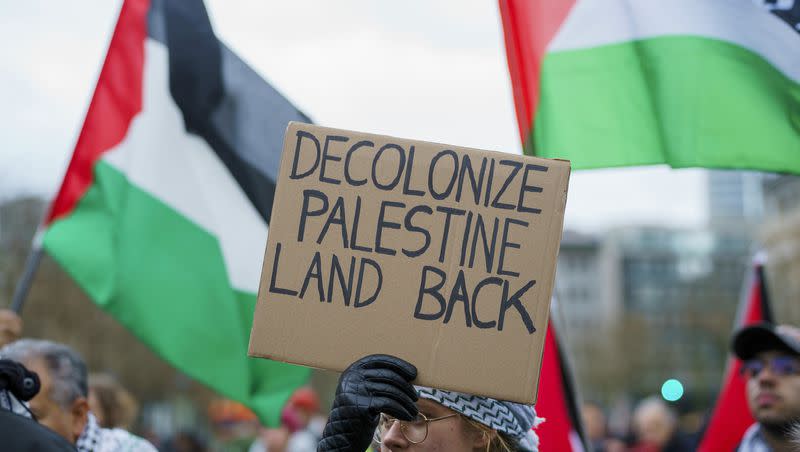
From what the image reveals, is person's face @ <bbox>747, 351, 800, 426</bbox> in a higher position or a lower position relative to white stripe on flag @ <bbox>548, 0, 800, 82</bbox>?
lower

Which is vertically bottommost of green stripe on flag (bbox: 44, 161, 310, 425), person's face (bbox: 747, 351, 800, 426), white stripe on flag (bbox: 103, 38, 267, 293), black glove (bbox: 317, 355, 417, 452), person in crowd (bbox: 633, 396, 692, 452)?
black glove (bbox: 317, 355, 417, 452)

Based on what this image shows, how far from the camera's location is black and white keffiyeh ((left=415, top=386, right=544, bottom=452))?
282 centimetres

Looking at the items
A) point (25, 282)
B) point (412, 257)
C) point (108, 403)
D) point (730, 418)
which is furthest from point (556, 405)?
point (25, 282)

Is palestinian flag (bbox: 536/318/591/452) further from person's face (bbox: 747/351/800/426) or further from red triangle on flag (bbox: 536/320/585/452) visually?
person's face (bbox: 747/351/800/426)

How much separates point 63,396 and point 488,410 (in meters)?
1.66

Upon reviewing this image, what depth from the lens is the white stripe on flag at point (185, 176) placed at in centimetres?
502

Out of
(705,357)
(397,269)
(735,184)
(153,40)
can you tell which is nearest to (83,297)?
(153,40)

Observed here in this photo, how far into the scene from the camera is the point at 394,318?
2.61 metres

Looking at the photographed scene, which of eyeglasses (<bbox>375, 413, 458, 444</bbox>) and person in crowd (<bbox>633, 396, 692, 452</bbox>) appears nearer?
eyeglasses (<bbox>375, 413, 458, 444</bbox>)

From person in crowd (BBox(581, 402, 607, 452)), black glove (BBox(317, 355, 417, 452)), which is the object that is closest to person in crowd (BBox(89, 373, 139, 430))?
black glove (BBox(317, 355, 417, 452))

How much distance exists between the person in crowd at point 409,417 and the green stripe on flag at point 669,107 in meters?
1.31

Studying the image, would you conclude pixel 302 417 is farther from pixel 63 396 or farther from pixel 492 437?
pixel 492 437

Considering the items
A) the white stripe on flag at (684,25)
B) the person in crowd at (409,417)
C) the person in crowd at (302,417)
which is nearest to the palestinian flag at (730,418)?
the white stripe on flag at (684,25)

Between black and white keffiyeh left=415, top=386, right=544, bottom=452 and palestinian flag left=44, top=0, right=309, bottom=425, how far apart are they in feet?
6.64
